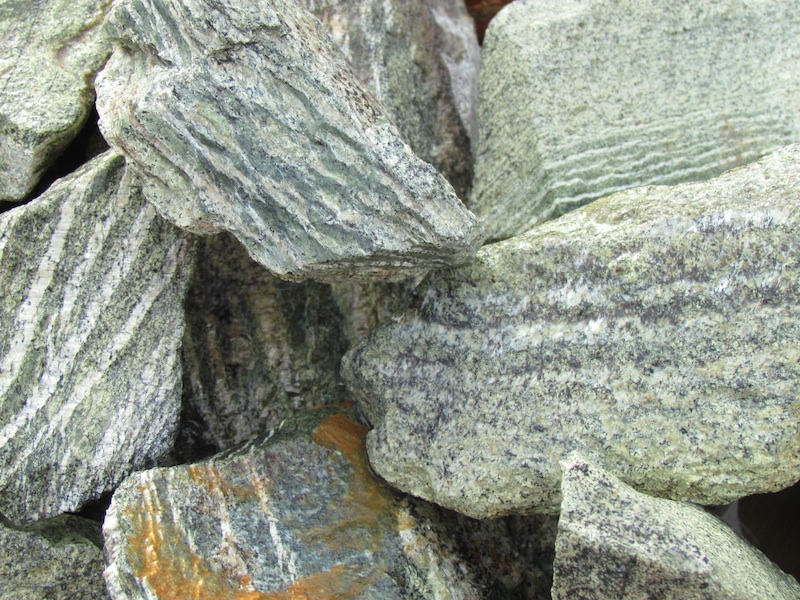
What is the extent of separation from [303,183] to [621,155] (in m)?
0.80

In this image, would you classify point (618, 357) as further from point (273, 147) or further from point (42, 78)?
point (42, 78)

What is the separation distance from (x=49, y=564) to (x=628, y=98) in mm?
1532

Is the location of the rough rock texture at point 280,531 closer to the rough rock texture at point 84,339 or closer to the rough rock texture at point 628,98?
the rough rock texture at point 84,339

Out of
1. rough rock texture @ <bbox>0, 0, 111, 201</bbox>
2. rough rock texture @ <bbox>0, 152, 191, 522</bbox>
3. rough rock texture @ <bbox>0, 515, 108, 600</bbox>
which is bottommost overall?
rough rock texture @ <bbox>0, 515, 108, 600</bbox>

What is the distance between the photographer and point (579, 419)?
50.9 inches

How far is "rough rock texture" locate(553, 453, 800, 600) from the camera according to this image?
1.07m

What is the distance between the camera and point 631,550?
1.08 meters

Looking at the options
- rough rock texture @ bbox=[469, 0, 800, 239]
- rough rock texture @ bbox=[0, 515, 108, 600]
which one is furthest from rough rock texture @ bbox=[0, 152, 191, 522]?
rough rock texture @ bbox=[469, 0, 800, 239]

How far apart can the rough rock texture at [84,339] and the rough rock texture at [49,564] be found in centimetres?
4

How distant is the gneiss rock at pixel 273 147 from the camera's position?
1.25 meters

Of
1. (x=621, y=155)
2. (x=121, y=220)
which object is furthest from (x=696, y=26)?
(x=121, y=220)

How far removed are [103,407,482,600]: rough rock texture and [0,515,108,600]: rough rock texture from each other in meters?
0.20

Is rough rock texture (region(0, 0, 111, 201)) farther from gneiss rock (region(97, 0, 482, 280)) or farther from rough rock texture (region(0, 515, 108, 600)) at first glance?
rough rock texture (region(0, 515, 108, 600))

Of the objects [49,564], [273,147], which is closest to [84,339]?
[49,564]
